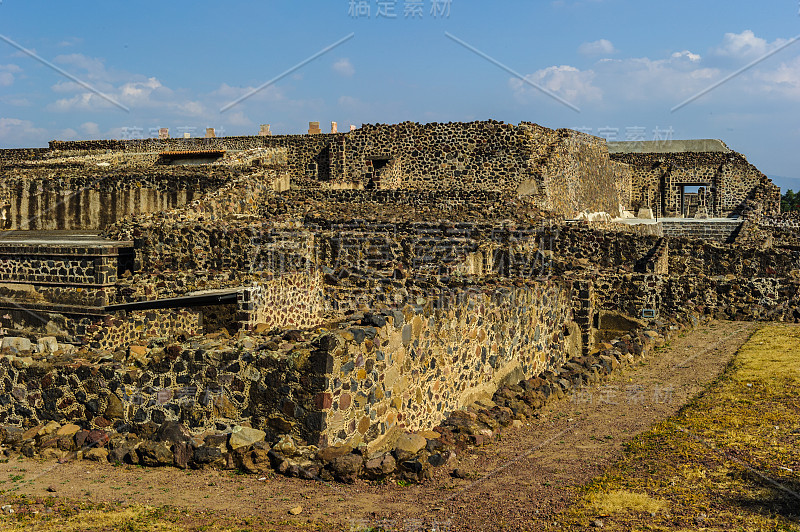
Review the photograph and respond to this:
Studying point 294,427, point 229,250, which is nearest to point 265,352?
point 294,427

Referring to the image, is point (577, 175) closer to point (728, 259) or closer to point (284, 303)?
point (728, 259)

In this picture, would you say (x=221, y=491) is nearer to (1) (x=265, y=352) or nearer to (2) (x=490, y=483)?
(1) (x=265, y=352)

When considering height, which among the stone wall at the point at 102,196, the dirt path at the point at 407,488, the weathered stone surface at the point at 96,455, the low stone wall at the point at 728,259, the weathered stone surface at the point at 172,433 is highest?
the stone wall at the point at 102,196

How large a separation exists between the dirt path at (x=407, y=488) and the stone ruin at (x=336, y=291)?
28 cm

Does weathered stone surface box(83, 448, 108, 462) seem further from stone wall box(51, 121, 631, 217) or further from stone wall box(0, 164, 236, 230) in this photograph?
stone wall box(51, 121, 631, 217)

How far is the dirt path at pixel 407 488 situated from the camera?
591cm

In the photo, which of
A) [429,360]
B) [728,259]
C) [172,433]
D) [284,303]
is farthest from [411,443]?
[728,259]

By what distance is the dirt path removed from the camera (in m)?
5.91

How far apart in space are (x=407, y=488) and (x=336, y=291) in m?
8.75

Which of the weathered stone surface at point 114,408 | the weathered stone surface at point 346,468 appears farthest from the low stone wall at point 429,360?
the weathered stone surface at point 114,408

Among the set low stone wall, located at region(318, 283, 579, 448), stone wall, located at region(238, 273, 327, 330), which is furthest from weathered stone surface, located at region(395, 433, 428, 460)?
stone wall, located at region(238, 273, 327, 330)

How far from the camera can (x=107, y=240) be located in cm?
1702

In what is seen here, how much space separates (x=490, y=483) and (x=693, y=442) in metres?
2.29

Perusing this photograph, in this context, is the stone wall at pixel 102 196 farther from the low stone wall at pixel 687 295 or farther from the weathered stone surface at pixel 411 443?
the weathered stone surface at pixel 411 443
